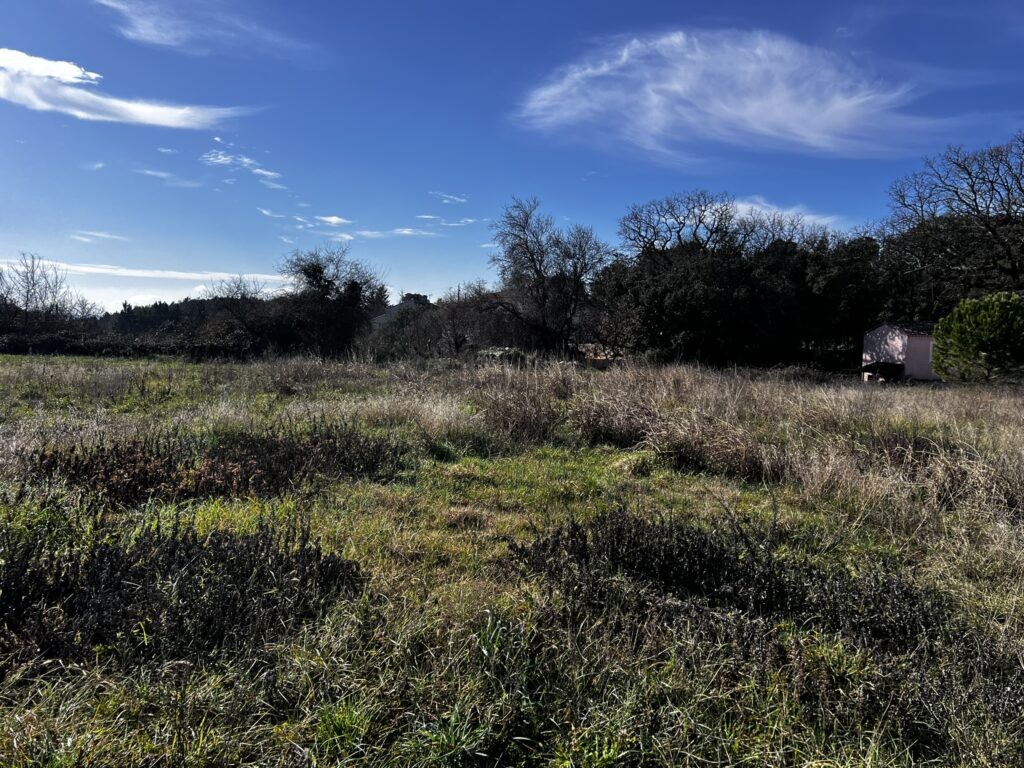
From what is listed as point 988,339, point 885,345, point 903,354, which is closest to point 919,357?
point 903,354

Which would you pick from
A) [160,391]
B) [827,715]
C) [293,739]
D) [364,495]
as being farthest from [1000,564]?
[160,391]

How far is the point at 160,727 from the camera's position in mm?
2055

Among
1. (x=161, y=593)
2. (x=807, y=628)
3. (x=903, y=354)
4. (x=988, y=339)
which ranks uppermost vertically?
(x=988, y=339)

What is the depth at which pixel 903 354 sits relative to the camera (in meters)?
28.0

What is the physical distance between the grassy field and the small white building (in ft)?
78.2

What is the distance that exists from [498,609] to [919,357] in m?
32.2

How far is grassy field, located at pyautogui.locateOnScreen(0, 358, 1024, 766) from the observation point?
6.91 ft

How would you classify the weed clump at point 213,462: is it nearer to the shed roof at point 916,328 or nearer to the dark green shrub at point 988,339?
the dark green shrub at point 988,339

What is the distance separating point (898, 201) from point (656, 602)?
1628 inches

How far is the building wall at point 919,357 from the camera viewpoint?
27781 mm

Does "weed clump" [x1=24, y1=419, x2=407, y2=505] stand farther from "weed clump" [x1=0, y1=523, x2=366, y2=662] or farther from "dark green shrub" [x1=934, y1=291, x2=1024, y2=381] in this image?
"dark green shrub" [x1=934, y1=291, x2=1024, y2=381]

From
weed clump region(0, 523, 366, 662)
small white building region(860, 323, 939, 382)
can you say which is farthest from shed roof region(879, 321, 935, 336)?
weed clump region(0, 523, 366, 662)

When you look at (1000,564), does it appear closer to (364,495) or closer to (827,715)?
(827,715)

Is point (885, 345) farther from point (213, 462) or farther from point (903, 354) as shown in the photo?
point (213, 462)
